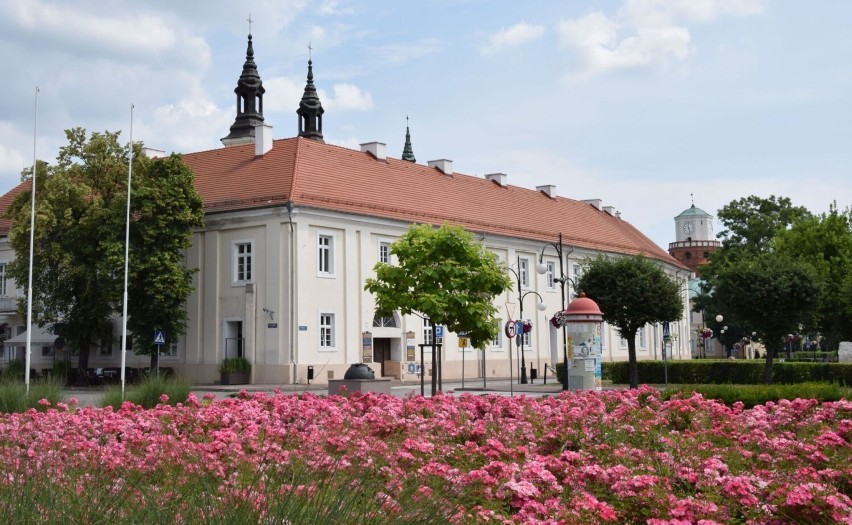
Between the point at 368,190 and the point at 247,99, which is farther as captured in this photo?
the point at 247,99

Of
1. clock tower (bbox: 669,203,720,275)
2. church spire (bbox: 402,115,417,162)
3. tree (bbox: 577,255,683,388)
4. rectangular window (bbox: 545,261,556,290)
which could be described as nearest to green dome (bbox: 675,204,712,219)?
clock tower (bbox: 669,203,720,275)

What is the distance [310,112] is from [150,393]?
5423cm

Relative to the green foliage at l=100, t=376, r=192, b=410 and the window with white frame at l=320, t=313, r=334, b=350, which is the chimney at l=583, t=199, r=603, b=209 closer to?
the window with white frame at l=320, t=313, r=334, b=350

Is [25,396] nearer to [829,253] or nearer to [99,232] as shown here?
[99,232]

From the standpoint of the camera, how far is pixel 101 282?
4316 cm

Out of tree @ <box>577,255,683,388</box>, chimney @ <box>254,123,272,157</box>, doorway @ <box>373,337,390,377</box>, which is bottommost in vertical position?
doorway @ <box>373,337,390,377</box>

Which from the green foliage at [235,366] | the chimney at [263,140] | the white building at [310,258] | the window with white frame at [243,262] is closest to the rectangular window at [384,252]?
the white building at [310,258]

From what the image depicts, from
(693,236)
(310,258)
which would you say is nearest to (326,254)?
(310,258)

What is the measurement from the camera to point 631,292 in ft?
Answer: 136

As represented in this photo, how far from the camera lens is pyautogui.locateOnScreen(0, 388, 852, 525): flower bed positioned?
5.18 meters

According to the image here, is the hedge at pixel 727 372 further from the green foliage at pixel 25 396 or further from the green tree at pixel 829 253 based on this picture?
the green foliage at pixel 25 396

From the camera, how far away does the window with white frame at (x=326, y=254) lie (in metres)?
45.4

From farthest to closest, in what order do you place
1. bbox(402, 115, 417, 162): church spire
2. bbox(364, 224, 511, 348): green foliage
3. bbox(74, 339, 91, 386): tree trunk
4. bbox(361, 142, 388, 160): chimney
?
1. bbox(402, 115, 417, 162): church spire
2. bbox(361, 142, 388, 160): chimney
3. bbox(74, 339, 91, 386): tree trunk
4. bbox(364, 224, 511, 348): green foliage

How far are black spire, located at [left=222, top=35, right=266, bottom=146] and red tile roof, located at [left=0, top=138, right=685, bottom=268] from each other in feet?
40.9
